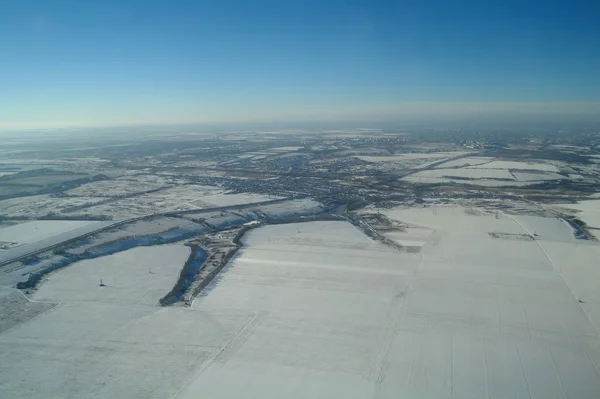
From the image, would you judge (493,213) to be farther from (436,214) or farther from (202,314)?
(202,314)

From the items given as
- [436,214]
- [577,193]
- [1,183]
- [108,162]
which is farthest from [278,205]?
[108,162]

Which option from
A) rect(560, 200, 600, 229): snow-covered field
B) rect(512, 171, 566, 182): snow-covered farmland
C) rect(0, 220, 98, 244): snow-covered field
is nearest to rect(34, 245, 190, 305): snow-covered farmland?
rect(0, 220, 98, 244): snow-covered field

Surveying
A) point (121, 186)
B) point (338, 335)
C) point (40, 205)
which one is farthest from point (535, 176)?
point (40, 205)

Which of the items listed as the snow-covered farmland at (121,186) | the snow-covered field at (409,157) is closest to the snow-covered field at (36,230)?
the snow-covered farmland at (121,186)

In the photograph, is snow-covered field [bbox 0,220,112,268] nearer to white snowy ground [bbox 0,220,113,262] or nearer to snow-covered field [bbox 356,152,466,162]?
white snowy ground [bbox 0,220,113,262]

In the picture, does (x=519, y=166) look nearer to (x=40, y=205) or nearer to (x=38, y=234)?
(x=38, y=234)
